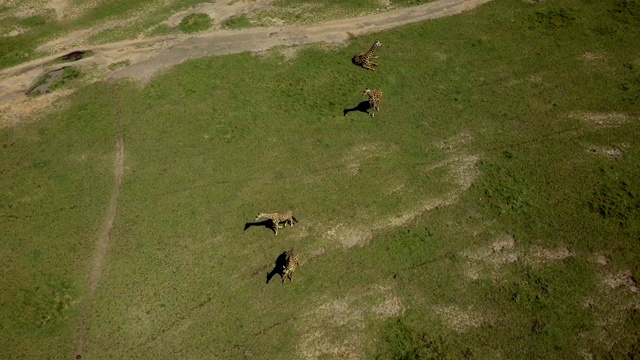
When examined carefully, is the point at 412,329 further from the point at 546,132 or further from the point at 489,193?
the point at 546,132

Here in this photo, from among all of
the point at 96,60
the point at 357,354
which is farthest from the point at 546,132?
the point at 96,60

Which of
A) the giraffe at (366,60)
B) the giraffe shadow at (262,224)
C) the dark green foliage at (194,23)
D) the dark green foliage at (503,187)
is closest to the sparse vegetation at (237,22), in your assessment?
the dark green foliage at (194,23)

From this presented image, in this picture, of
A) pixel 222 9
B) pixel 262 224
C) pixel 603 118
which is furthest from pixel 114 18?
pixel 603 118

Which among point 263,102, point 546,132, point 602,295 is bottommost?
point 602,295

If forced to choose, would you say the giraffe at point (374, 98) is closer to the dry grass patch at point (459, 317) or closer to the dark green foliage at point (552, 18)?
the dry grass patch at point (459, 317)

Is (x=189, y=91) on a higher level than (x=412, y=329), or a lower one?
higher

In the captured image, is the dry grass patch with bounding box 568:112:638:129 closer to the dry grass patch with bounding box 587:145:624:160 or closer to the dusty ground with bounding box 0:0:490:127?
the dry grass patch with bounding box 587:145:624:160
